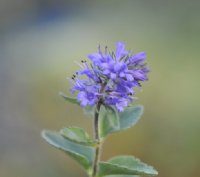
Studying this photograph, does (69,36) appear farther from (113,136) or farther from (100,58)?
(100,58)

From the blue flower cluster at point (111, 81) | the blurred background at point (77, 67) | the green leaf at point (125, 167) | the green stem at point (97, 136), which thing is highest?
the blurred background at point (77, 67)

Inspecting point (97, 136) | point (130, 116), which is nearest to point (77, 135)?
point (97, 136)

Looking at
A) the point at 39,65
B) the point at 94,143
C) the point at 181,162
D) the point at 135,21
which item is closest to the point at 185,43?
the point at 135,21

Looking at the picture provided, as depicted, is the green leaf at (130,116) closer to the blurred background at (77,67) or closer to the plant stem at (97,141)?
the plant stem at (97,141)

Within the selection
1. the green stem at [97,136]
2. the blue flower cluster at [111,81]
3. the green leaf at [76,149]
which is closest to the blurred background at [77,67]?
the green leaf at [76,149]

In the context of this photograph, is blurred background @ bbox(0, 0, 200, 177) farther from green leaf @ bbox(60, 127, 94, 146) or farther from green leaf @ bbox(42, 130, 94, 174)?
green leaf @ bbox(60, 127, 94, 146)
